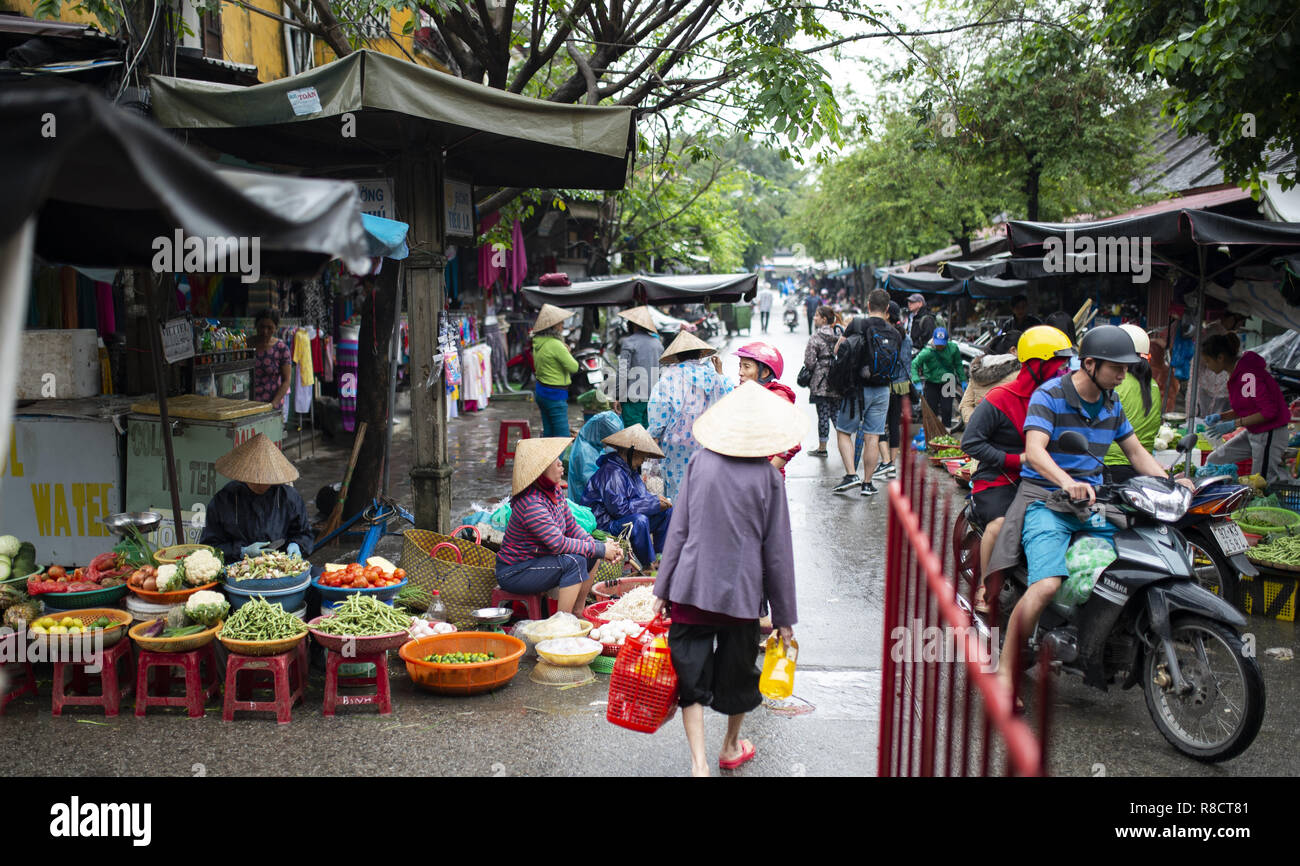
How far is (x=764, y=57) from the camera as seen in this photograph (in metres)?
9.14

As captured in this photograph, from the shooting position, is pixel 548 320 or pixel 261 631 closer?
pixel 261 631

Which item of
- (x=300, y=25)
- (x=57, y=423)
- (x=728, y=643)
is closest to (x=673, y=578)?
(x=728, y=643)

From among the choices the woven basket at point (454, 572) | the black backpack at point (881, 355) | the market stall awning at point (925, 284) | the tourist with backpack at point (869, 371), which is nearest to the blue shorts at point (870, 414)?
the tourist with backpack at point (869, 371)

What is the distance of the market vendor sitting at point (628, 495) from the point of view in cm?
745

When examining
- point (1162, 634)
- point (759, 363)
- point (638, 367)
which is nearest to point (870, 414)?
point (638, 367)

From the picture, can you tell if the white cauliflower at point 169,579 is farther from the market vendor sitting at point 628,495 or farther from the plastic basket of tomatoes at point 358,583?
the market vendor sitting at point 628,495

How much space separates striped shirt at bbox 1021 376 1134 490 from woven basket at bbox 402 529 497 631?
341 centimetres

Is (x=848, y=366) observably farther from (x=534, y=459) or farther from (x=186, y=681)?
(x=186, y=681)

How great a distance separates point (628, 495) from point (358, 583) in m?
2.37

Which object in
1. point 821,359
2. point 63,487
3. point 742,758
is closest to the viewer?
point 742,758

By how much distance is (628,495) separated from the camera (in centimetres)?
748

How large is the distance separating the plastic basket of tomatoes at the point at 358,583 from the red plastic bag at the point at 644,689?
192cm

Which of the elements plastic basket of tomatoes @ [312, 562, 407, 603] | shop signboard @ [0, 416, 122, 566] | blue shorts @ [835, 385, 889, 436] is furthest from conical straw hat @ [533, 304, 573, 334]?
plastic basket of tomatoes @ [312, 562, 407, 603]

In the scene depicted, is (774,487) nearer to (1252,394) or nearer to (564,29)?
(1252,394)
